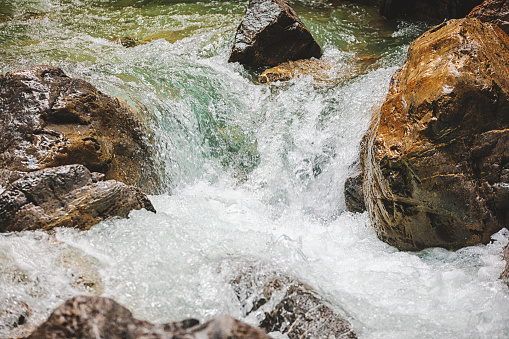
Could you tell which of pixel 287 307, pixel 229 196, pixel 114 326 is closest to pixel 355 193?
pixel 229 196

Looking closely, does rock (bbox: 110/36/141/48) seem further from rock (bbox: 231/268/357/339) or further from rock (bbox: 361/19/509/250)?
rock (bbox: 231/268/357/339)

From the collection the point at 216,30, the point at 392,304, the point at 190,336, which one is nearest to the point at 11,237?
the point at 190,336

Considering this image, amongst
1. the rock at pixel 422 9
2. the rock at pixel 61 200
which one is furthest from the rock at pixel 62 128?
the rock at pixel 422 9

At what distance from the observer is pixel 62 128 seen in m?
3.74

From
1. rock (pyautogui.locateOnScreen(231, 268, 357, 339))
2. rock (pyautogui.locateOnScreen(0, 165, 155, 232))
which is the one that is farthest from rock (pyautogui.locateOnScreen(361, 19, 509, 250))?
rock (pyautogui.locateOnScreen(0, 165, 155, 232))

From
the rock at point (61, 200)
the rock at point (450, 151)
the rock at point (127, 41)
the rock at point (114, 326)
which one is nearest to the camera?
the rock at point (114, 326)

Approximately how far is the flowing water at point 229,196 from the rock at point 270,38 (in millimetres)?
400

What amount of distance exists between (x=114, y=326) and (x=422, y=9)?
32.7 feet

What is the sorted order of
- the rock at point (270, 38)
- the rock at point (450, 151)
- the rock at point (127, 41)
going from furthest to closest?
1. the rock at point (127, 41)
2. the rock at point (270, 38)
3. the rock at point (450, 151)

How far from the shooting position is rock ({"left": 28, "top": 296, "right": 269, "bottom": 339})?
1.30 meters

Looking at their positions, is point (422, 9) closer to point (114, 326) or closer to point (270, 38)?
point (270, 38)

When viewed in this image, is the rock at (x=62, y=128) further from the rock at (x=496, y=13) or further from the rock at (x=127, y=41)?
the rock at (x=496, y=13)

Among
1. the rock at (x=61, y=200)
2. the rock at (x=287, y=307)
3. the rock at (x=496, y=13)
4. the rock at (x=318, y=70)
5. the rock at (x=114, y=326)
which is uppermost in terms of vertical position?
the rock at (x=496, y=13)

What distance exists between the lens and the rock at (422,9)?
837cm
